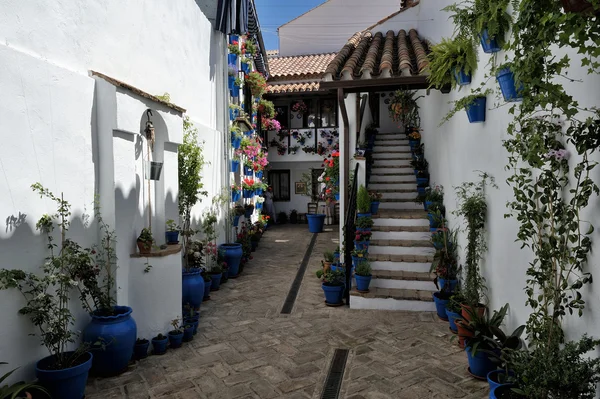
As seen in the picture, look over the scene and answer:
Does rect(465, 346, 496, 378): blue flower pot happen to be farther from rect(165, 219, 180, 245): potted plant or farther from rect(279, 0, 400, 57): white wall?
rect(279, 0, 400, 57): white wall

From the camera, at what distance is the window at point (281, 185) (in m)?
17.7

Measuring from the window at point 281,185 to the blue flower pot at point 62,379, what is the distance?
46.3 feet

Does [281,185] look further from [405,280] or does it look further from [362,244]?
[405,280]

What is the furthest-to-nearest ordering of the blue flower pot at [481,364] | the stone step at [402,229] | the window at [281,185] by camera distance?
the window at [281,185], the stone step at [402,229], the blue flower pot at [481,364]

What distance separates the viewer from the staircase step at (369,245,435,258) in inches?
283

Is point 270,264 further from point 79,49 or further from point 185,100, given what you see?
point 79,49

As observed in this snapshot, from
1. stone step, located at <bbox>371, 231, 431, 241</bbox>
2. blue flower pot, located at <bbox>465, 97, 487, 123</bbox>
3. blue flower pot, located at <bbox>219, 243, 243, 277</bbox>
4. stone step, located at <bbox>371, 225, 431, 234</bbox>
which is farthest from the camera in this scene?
blue flower pot, located at <bbox>219, 243, 243, 277</bbox>

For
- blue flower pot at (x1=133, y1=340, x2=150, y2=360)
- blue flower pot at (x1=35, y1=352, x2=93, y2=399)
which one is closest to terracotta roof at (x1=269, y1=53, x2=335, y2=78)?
blue flower pot at (x1=133, y1=340, x2=150, y2=360)

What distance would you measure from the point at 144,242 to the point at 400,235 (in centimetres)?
454

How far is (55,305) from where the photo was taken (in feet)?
12.4

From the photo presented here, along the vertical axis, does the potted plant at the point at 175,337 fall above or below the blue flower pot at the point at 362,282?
below

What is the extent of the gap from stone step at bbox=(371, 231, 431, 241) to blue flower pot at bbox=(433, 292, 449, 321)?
5.29 ft

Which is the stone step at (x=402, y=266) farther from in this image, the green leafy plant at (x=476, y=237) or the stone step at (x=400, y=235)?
the green leafy plant at (x=476, y=237)

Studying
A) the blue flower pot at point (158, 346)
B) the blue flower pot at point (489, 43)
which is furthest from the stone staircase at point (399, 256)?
the blue flower pot at point (489, 43)
